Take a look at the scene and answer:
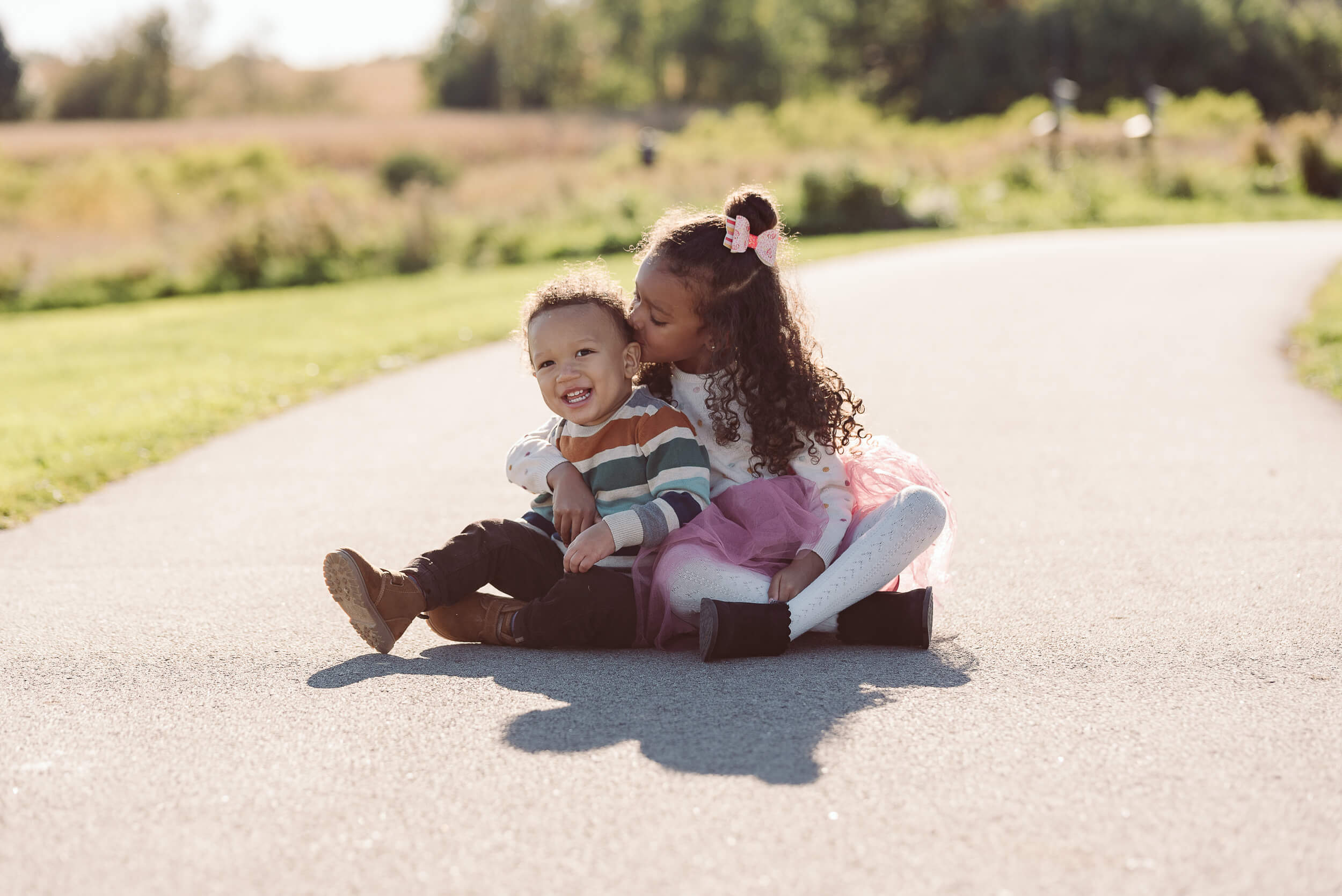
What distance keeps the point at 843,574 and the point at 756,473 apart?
41 centimetres

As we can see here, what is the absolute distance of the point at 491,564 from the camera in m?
3.90

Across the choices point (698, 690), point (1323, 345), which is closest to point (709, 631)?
point (698, 690)

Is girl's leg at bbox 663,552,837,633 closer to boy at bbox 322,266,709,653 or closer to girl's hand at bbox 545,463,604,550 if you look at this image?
boy at bbox 322,266,709,653

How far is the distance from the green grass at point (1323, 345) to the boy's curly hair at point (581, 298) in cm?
574

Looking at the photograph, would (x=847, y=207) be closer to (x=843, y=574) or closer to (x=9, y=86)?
(x=843, y=574)

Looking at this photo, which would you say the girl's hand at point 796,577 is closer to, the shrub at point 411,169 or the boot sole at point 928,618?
the boot sole at point 928,618

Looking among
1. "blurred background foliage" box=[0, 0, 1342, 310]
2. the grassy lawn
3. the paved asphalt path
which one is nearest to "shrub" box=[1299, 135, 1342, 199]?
"blurred background foliage" box=[0, 0, 1342, 310]

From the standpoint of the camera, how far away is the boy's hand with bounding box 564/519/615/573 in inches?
146

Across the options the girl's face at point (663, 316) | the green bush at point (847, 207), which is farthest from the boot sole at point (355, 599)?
the green bush at point (847, 207)

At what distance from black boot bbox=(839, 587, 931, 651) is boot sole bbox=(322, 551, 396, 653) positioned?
125cm

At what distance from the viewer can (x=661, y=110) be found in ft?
201

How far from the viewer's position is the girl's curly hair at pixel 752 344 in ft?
12.8

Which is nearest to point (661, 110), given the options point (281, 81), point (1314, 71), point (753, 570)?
point (1314, 71)

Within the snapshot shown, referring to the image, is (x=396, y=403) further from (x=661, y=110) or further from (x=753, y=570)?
(x=661, y=110)
